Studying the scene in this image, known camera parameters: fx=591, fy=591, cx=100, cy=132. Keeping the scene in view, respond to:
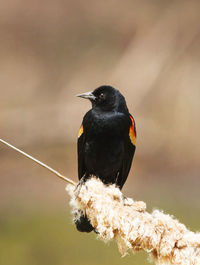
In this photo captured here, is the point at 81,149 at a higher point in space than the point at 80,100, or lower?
lower

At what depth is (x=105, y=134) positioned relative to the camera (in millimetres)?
3598

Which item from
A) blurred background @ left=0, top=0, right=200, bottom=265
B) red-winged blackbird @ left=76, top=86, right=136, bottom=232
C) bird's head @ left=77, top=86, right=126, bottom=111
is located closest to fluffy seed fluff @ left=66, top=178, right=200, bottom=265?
red-winged blackbird @ left=76, top=86, right=136, bottom=232

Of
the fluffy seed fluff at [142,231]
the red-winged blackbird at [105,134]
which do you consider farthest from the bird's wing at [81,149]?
the fluffy seed fluff at [142,231]

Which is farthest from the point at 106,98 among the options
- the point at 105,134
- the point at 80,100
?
the point at 80,100

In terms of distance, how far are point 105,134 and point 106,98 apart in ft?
0.75

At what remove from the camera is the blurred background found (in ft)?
23.5

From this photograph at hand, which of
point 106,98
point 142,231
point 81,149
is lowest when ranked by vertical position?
point 142,231

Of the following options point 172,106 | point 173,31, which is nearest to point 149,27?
point 173,31

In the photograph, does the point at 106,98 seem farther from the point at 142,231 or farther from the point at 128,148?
the point at 142,231

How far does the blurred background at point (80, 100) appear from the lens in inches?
282

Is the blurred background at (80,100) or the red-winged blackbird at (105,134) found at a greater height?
the blurred background at (80,100)

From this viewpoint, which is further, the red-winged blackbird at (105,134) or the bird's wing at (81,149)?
the bird's wing at (81,149)

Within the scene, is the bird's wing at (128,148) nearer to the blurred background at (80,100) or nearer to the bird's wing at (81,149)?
the bird's wing at (81,149)

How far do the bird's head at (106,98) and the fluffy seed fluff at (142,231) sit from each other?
1367 millimetres
